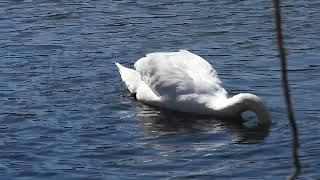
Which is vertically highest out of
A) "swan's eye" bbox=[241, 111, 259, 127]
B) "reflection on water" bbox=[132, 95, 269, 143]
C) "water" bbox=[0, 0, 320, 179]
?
"water" bbox=[0, 0, 320, 179]

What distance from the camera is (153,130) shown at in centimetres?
1004

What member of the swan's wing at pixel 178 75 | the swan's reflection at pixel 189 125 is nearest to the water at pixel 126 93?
the swan's reflection at pixel 189 125

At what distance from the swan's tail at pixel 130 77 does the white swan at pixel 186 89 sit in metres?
0.01

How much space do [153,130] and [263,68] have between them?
2.54 meters

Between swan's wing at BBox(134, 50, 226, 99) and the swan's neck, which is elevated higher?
swan's wing at BBox(134, 50, 226, 99)

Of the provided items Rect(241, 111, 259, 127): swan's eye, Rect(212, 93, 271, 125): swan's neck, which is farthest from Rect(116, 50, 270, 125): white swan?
Rect(241, 111, 259, 127): swan's eye

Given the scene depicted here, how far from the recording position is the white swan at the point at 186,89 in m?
Answer: 10.5

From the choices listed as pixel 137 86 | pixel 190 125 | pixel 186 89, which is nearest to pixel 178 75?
pixel 186 89

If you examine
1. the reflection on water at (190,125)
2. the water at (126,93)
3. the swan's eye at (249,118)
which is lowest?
the swan's eye at (249,118)

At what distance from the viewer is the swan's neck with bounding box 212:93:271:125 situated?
10094mm

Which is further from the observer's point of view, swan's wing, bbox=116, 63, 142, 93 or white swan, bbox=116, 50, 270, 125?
swan's wing, bbox=116, 63, 142, 93

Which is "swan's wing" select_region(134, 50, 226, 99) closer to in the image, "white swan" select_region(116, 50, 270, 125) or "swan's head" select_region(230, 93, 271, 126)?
"white swan" select_region(116, 50, 270, 125)

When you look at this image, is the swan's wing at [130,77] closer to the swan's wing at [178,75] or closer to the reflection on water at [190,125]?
the swan's wing at [178,75]

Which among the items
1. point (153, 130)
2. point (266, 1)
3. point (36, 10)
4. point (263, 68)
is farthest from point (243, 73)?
point (36, 10)
